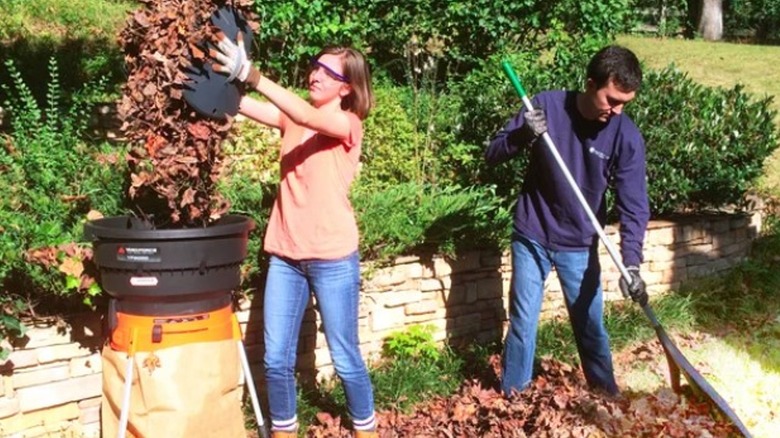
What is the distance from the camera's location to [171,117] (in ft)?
10.5

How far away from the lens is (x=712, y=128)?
658 cm

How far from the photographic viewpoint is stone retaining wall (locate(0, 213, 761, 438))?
3881 mm

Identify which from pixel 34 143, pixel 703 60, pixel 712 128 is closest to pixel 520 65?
pixel 712 128

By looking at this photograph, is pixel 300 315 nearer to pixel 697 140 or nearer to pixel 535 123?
pixel 535 123

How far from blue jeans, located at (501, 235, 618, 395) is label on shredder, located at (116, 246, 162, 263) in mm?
1912

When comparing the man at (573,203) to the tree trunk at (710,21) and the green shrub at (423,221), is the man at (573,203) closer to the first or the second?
the green shrub at (423,221)

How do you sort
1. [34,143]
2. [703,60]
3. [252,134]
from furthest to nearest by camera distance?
[703,60]
[252,134]
[34,143]

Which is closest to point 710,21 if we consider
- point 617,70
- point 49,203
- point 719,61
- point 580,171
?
point 719,61

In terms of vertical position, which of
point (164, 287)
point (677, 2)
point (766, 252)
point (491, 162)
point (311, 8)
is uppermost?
point (677, 2)

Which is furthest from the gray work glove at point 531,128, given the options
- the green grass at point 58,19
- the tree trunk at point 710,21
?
the tree trunk at point 710,21

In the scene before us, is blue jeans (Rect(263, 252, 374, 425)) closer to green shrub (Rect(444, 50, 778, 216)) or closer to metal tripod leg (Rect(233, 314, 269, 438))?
metal tripod leg (Rect(233, 314, 269, 438))

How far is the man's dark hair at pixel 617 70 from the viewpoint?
3.92 metres

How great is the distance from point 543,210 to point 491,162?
13.8 inches

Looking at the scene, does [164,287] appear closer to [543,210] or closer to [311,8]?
[543,210]
